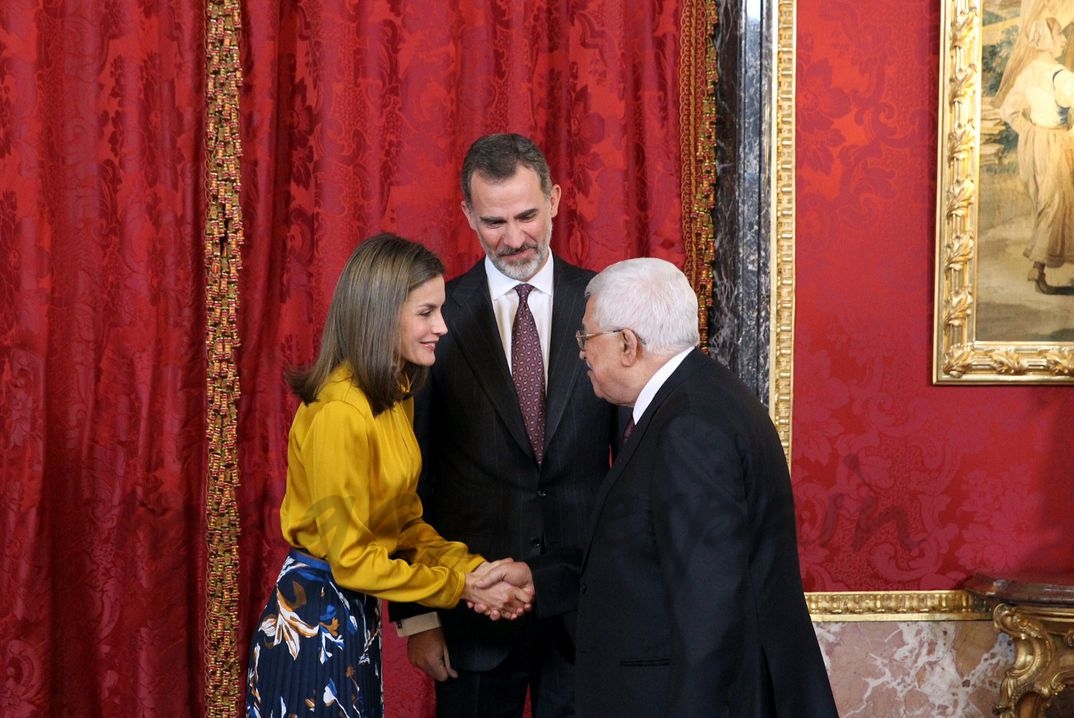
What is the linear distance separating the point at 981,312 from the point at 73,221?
303cm

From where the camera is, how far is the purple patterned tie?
9.80ft

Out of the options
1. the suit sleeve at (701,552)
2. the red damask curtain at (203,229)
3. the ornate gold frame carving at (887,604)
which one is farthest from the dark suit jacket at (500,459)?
the ornate gold frame carving at (887,604)

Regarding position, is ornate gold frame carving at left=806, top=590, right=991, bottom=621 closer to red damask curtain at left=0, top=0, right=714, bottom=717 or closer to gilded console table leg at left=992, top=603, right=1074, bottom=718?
gilded console table leg at left=992, top=603, right=1074, bottom=718

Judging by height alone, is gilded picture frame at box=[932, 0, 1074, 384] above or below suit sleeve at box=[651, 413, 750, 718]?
above

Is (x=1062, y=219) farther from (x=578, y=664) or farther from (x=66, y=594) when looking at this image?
(x=66, y=594)

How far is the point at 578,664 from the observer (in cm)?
236

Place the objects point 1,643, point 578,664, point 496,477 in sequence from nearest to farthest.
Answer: point 578,664
point 496,477
point 1,643

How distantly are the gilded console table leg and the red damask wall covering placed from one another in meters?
0.31

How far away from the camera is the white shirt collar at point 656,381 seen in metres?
2.33

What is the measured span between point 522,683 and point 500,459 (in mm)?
572

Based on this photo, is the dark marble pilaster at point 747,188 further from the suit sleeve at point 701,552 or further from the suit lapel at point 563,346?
the suit sleeve at point 701,552

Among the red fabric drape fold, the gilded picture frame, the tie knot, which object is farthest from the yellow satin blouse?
the gilded picture frame

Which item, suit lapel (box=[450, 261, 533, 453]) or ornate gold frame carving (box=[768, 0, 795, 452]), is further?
ornate gold frame carving (box=[768, 0, 795, 452])

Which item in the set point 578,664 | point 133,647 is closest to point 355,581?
point 578,664
